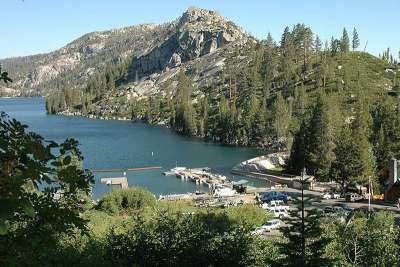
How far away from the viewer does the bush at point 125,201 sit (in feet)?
144

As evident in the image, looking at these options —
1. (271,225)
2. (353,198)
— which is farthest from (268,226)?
(353,198)

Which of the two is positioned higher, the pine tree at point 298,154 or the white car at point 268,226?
the pine tree at point 298,154

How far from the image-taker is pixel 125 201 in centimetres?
4572

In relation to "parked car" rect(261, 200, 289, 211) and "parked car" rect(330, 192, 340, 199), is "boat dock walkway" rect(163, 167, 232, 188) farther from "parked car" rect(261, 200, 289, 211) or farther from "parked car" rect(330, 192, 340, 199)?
A: "parked car" rect(261, 200, 289, 211)

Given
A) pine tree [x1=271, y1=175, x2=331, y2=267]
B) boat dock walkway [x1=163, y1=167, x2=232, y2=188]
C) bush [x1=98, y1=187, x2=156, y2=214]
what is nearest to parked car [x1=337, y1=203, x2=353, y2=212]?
bush [x1=98, y1=187, x2=156, y2=214]

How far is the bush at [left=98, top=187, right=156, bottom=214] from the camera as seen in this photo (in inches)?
1729

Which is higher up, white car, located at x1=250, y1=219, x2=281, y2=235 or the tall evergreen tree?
the tall evergreen tree

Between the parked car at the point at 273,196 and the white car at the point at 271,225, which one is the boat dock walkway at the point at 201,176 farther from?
the white car at the point at 271,225

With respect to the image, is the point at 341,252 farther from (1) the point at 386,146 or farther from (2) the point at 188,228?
(1) the point at 386,146

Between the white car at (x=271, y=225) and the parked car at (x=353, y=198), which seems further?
the parked car at (x=353, y=198)

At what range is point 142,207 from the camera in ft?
148

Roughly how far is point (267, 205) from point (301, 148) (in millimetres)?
28469

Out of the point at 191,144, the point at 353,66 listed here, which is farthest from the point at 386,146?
the point at 353,66

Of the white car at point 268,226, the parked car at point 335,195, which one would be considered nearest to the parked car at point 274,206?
the white car at point 268,226
